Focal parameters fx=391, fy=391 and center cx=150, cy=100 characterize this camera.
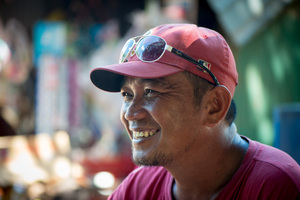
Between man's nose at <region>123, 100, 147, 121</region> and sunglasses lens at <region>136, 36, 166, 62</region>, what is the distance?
211 mm

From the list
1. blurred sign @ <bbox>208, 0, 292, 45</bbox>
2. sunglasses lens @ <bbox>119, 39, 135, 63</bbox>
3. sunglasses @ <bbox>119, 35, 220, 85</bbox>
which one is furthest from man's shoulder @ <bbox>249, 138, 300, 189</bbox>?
blurred sign @ <bbox>208, 0, 292, 45</bbox>

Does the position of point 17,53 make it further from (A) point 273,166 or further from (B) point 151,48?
(A) point 273,166

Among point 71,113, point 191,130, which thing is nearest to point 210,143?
point 191,130

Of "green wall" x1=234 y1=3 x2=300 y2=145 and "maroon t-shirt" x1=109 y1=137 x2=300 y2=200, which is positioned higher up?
"green wall" x1=234 y1=3 x2=300 y2=145

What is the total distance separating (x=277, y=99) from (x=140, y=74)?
3.69 meters

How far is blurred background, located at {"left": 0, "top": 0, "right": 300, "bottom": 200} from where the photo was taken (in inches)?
199

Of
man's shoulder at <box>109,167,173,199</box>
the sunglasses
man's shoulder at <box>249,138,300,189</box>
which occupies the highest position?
the sunglasses

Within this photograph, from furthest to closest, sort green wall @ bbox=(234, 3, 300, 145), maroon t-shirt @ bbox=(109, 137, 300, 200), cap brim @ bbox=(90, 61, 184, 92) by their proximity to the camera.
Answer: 1. green wall @ bbox=(234, 3, 300, 145)
2. cap brim @ bbox=(90, 61, 184, 92)
3. maroon t-shirt @ bbox=(109, 137, 300, 200)

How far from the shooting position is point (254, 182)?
1.71 m

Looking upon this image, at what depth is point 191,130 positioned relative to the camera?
1815mm

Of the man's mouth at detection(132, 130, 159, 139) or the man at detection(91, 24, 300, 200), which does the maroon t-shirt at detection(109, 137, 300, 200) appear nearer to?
the man at detection(91, 24, 300, 200)

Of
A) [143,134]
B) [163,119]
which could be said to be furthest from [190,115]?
[143,134]

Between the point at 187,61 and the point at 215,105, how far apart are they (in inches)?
10.4

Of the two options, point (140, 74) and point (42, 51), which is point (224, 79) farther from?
point (42, 51)
